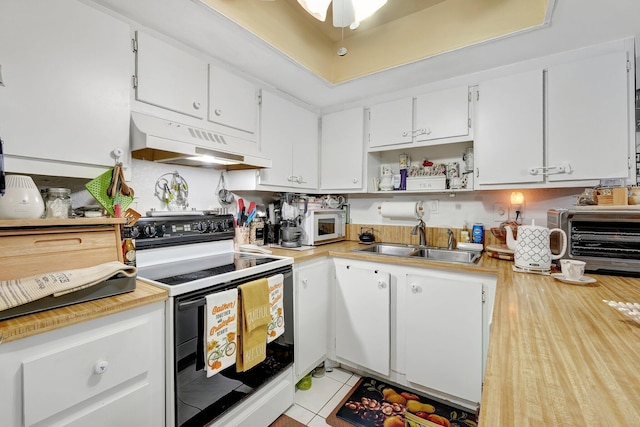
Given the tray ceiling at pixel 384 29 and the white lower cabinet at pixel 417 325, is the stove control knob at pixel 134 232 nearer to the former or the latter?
the tray ceiling at pixel 384 29

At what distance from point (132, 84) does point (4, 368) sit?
4.06 feet

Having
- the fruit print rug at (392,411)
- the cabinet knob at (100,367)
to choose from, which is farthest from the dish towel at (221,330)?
the fruit print rug at (392,411)

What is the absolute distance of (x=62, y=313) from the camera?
89 cm

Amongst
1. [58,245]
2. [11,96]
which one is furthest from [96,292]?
[11,96]

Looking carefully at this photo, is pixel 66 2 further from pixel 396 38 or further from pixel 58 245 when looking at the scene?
pixel 396 38

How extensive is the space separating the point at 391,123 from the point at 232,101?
1.24m

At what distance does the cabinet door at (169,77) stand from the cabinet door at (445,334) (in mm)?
1710

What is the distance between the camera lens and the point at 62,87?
1.20m

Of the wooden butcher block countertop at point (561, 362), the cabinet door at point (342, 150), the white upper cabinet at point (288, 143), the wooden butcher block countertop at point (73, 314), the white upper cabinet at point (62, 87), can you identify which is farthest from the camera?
the cabinet door at point (342, 150)

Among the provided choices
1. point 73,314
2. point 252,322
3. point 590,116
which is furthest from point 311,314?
point 590,116

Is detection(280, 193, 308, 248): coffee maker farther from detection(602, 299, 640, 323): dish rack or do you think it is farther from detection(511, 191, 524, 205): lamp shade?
detection(602, 299, 640, 323): dish rack

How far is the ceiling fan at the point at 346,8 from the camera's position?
4.14 ft

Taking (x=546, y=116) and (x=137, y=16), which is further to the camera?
(x=546, y=116)

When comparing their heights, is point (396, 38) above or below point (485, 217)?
above
